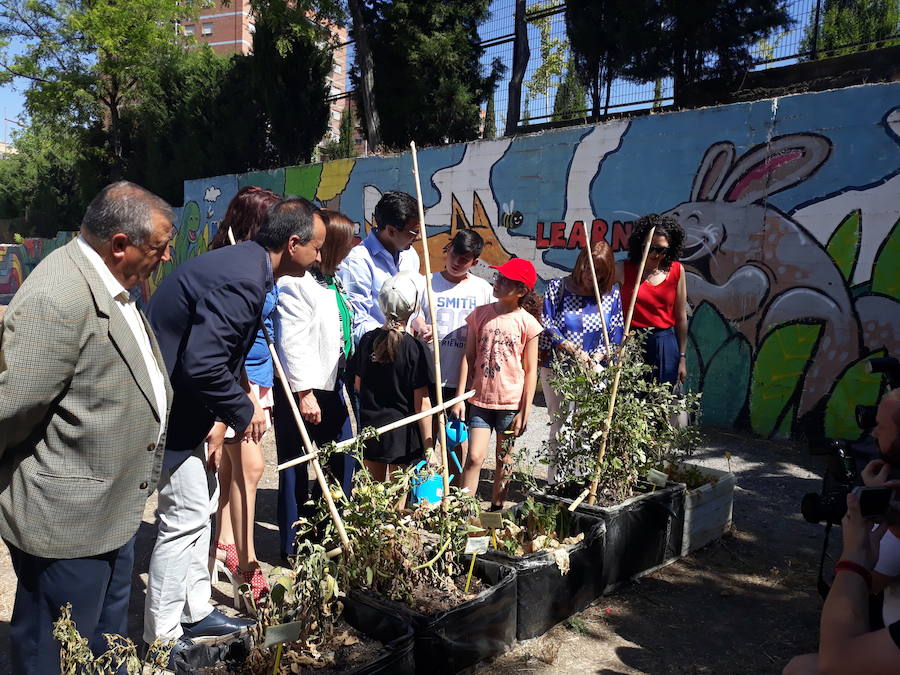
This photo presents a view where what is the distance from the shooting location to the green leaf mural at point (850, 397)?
6.07 meters

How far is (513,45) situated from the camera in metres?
15.2

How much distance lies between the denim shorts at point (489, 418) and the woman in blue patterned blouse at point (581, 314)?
0.32 m

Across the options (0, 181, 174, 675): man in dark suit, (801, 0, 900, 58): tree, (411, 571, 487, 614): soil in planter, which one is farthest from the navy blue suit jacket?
(801, 0, 900, 58): tree

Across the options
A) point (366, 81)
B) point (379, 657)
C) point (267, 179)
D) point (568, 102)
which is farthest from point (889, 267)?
point (366, 81)

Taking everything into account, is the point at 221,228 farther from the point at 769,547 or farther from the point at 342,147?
the point at 342,147

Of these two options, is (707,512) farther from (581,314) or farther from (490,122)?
(490,122)

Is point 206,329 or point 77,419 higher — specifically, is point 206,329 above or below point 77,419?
above

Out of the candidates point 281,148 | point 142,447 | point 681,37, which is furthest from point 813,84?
point 281,148

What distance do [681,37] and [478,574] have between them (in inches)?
497

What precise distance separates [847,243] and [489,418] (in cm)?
400

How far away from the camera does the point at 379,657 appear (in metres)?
2.27

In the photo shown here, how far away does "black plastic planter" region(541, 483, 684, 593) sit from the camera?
3.48m

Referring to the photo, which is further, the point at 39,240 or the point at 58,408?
the point at 39,240

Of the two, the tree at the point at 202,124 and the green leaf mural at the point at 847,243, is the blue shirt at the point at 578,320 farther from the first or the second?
the tree at the point at 202,124
